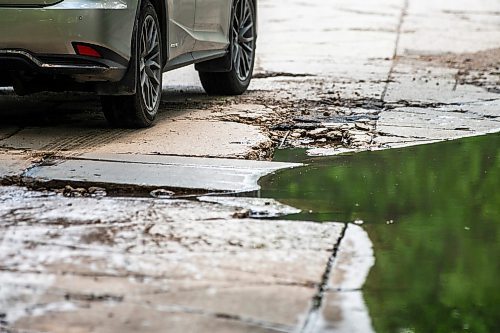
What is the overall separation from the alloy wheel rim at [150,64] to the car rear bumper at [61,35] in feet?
1.50

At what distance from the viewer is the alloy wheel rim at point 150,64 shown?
698 cm

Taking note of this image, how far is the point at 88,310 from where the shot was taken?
11.4 ft

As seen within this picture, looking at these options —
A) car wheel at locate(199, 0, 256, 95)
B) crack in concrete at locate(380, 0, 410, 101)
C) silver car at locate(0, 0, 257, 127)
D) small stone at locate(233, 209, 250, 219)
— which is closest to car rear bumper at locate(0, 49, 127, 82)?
silver car at locate(0, 0, 257, 127)

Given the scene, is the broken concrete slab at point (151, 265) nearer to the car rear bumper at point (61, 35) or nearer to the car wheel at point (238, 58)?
the car rear bumper at point (61, 35)

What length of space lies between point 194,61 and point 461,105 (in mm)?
2162

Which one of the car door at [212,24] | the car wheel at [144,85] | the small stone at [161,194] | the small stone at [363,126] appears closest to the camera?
the small stone at [161,194]

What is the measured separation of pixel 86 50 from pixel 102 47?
0.10 metres

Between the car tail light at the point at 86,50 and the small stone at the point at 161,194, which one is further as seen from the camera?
the car tail light at the point at 86,50

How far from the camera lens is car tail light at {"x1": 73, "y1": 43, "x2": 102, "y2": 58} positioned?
636 cm

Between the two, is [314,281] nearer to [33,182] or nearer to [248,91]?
[33,182]

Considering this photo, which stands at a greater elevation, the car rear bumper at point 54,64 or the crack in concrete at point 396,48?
the car rear bumper at point 54,64

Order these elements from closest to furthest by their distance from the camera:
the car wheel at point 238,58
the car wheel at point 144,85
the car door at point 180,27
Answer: the car wheel at point 144,85 → the car door at point 180,27 → the car wheel at point 238,58

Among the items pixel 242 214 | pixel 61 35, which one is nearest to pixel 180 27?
pixel 61 35

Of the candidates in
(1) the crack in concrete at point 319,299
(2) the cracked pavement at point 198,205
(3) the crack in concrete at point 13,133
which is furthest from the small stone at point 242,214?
(3) the crack in concrete at point 13,133
